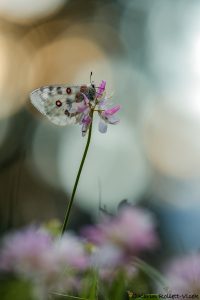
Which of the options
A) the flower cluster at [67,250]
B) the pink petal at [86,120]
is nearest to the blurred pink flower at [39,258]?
the flower cluster at [67,250]

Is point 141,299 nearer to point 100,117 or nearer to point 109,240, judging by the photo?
point 109,240

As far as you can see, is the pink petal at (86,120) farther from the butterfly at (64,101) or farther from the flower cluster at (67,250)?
the flower cluster at (67,250)

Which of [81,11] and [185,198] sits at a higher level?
[81,11]

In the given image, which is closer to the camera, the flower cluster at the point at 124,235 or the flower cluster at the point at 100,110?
the flower cluster at the point at 124,235

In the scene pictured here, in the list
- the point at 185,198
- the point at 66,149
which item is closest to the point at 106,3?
the point at 66,149

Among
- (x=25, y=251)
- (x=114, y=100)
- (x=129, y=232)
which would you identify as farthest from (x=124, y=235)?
(x=114, y=100)

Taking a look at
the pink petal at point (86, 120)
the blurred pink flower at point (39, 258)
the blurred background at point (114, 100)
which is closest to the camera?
the blurred pink flower at point (39, 258)

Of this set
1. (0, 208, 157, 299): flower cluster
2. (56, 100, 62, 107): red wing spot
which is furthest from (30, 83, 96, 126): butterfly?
(0, 208, 157, 299): flower cluster
